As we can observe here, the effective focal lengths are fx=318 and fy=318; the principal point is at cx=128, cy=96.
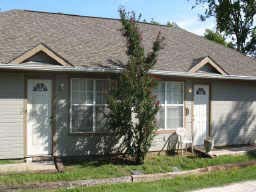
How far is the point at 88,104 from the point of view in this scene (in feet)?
34.0

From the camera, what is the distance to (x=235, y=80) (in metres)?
13.0

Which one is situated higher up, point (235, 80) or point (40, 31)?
point (40, 31)

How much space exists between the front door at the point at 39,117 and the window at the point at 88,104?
2.50 feet

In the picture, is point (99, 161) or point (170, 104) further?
point (170, 104)

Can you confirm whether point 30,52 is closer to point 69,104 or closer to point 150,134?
point 69,104

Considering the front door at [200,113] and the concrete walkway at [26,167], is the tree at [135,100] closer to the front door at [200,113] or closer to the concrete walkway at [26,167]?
the concrete walkway at [26,167]

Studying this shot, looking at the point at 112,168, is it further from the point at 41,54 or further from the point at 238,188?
the point at 41,54

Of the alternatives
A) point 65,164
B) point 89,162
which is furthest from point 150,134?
point 65,164

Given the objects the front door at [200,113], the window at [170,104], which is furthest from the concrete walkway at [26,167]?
the front door at [200,113]

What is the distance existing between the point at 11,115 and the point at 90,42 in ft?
13.4

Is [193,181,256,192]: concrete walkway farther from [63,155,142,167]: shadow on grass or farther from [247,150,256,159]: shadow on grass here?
[247,150,256,159]: shadow on grass

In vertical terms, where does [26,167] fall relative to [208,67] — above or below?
below

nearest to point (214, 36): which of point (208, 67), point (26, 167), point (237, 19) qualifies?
point (237, 19)

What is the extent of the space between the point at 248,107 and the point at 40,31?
8980 mm
